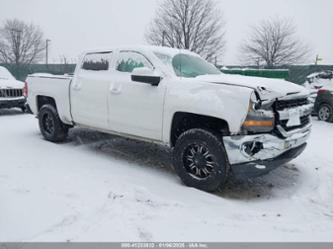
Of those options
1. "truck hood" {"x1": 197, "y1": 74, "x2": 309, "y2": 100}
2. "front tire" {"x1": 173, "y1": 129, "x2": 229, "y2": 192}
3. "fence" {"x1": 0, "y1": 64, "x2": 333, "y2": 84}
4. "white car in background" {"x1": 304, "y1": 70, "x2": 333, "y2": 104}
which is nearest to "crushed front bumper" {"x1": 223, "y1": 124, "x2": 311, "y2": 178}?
"front tire" {"x1": 173, "y1": 129, "x2": 229, "y2": 192}

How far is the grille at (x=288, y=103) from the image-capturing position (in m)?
3.45

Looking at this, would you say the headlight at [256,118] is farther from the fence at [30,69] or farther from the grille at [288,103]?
the fence at [30,69]

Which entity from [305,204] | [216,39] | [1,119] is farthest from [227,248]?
[216,39]

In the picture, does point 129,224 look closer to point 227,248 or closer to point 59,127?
point 227,248

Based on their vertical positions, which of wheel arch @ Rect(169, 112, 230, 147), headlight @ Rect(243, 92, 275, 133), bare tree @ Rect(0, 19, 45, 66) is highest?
bare tree @ Rect(0, 19, 45, 66)

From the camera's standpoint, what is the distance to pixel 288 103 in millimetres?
3611

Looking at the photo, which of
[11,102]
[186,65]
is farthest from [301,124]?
[11,102]

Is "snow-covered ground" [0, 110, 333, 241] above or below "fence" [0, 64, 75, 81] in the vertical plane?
below

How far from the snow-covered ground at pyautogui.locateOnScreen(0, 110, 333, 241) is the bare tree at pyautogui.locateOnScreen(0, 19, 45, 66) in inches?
1450

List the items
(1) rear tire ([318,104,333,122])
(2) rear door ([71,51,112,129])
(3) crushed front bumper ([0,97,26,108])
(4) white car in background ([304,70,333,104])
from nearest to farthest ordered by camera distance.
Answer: (2) rear door ([71,51,112,129])
(3) crushed front bumper ([0,97,26,108])
(1) rear tire ([318,104,333,122])
(4) white car in background ([304,70,333,104])

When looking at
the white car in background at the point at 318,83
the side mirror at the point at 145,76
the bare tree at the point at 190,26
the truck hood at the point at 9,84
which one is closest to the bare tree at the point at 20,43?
the bare tree at the point at 190,26

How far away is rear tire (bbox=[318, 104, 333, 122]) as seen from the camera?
371 inches

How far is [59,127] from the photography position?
5777 millimetres

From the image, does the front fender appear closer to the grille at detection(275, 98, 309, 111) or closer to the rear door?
the grille at detection(275, 98, 309, 111)
